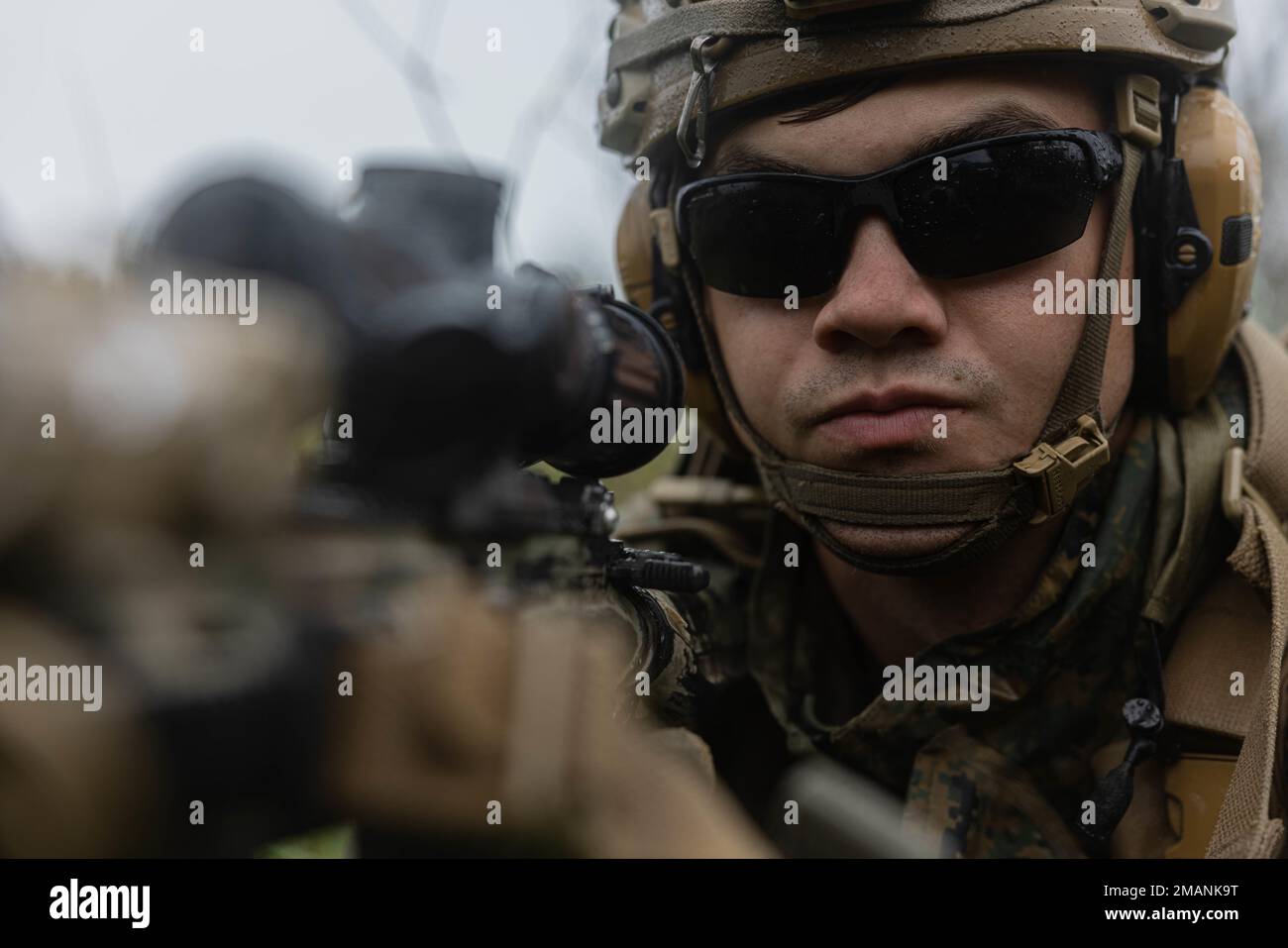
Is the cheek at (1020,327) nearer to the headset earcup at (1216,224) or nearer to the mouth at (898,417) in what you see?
the mouth at (898,417)

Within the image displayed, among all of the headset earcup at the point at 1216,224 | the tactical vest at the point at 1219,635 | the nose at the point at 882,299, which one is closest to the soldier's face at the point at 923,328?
the nose at the point at 882,299

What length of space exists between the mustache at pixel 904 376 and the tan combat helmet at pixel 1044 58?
5.5 inches

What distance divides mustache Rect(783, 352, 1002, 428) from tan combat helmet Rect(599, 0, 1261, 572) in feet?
0.46

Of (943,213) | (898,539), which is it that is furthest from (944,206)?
(898,539)

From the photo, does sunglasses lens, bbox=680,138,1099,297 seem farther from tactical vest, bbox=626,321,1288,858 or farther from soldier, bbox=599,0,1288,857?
tactical vest, bbox=626,321,1288,858

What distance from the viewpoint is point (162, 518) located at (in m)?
0.74

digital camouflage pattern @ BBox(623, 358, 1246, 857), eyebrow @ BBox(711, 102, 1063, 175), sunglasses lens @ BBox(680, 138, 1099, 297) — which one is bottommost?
digital camouflage pattern @ BBox(623, 358, 1246, 857)

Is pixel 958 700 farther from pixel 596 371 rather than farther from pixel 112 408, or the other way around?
pixel 112 408

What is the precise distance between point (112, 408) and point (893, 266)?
1.53 metres

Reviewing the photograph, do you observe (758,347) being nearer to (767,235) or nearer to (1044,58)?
(767,235)

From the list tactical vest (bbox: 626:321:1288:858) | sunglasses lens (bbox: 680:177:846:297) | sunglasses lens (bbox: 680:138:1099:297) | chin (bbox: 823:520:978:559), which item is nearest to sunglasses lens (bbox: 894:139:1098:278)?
sunglasses lens (bbox: 680:138:1099:297)

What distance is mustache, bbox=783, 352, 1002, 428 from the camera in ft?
6.56

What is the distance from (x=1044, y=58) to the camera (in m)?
2.04
